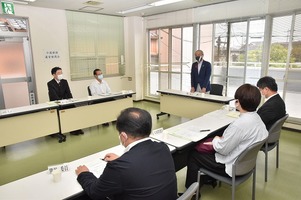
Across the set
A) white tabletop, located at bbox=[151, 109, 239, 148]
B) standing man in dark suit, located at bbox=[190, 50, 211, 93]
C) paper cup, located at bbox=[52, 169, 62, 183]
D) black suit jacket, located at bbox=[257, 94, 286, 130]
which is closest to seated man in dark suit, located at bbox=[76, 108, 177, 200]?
paper cup, located at bbox=[52, 169, 62, 183]

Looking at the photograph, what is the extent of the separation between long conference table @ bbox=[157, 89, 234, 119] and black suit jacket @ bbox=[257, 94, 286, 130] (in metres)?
1.28

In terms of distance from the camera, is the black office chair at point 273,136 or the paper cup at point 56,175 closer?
the paper cup at point 56,175

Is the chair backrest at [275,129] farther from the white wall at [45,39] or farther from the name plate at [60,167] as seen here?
the white wall at [45,39]

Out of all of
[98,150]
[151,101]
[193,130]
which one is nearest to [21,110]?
[98,150]

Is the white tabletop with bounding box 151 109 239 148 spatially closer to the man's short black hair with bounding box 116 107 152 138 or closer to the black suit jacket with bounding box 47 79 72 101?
the man's short black hair with bounding box 116 107 152 138

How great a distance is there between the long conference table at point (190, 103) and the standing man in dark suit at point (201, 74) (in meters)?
0.44

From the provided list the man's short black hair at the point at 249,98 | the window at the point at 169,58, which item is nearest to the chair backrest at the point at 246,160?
the man's short black hair at the point at 249,98

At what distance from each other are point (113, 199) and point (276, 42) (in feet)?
14.5

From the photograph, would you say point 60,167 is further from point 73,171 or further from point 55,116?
point 55,116

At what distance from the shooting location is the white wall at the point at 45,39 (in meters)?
4.90

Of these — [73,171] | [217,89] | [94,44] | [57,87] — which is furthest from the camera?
[94,44]

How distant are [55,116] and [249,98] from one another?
3.14 metres

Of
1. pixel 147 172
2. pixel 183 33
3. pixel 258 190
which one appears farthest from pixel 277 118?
pixel 183 33

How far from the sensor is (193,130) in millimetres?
2299
